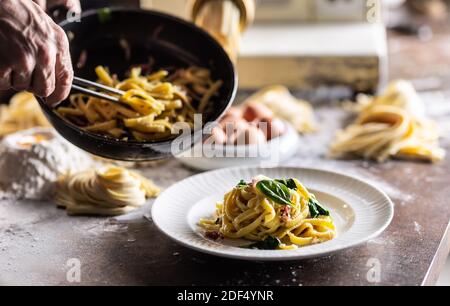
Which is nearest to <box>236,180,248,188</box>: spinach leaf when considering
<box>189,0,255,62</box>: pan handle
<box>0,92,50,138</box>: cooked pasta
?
<box>189,0,255,62</box>: pan handle

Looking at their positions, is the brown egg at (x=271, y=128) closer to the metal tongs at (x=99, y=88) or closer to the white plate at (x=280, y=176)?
the white plate at (x=280, y=176)

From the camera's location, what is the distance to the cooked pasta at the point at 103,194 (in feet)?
6.46

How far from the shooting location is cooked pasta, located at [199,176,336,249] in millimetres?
1664

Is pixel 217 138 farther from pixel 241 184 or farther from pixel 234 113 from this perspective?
pixel 241 184

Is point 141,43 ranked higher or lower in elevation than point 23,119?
higher

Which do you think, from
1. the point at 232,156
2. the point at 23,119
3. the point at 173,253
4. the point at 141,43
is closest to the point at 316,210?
the point at 173,253

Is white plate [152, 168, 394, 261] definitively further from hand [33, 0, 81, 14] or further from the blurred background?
the blurred background

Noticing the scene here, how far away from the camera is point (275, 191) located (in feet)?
5.51

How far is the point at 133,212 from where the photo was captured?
1.98 meters

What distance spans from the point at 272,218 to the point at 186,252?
0.24m

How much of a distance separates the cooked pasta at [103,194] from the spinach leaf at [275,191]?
1.53 feet

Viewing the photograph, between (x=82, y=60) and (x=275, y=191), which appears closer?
(x=275, y=191)
